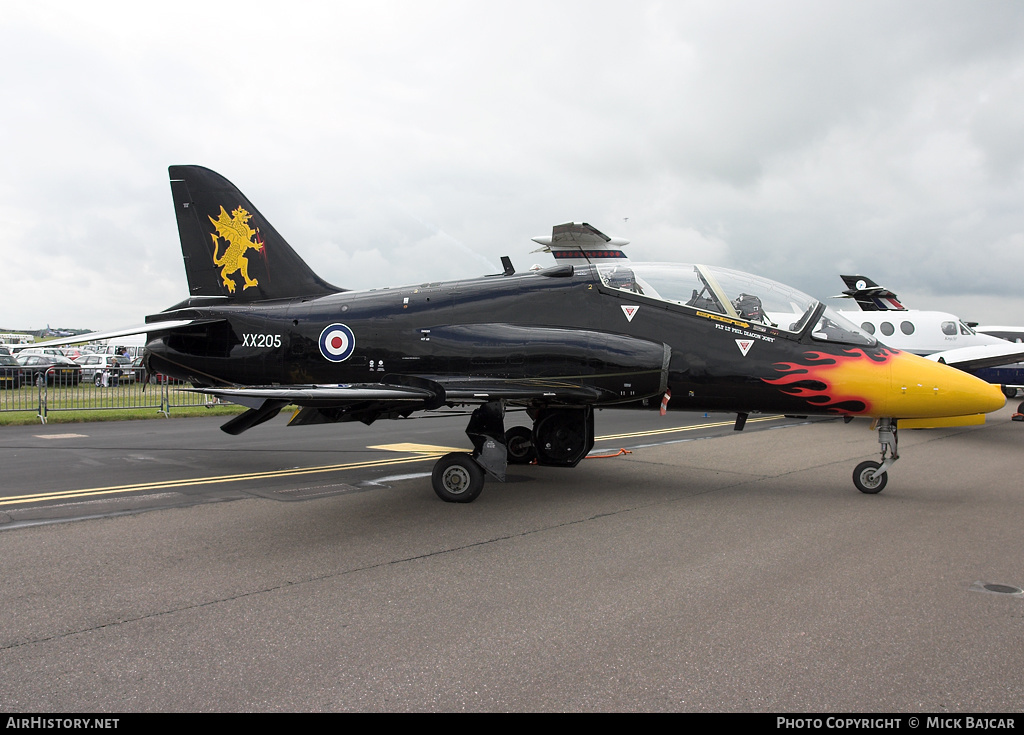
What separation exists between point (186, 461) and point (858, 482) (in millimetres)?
9371

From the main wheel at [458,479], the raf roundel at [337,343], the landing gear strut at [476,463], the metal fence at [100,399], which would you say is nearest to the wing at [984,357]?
the landing gear strut at [476,463]

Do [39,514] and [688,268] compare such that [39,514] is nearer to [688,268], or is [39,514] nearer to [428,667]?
[428,667]

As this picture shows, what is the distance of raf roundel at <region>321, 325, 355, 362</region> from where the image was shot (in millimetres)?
8398

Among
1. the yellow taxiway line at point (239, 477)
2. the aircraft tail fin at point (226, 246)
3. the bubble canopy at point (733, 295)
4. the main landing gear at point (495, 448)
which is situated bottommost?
the yellow taxiway line at point (239, 477)

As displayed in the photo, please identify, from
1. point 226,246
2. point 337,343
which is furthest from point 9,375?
point 337,343

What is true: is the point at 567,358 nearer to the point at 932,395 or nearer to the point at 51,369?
the point at 932,395

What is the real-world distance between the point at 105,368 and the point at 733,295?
27.2 meters

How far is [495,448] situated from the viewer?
714 cm

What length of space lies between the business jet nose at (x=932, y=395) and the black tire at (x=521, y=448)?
456 centimetres

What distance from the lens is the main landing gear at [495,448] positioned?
701 centimetres

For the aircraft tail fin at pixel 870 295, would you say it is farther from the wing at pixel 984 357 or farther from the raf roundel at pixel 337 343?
the raf roundel at pixel 337 343

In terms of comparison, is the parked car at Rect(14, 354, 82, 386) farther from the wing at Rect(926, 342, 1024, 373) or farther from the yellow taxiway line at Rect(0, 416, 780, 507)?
the wing at Rect(926, 342, 1024, 373)
